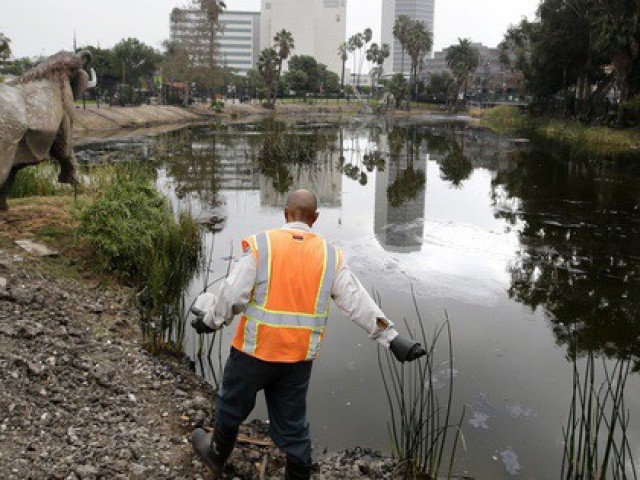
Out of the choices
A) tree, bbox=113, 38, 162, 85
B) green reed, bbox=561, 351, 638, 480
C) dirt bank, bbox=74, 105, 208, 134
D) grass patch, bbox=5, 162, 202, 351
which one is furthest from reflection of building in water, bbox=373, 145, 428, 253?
tree, bbox=113, 38, 162, 85

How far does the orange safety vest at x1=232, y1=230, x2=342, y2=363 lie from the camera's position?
326 cm

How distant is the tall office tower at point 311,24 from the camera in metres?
136

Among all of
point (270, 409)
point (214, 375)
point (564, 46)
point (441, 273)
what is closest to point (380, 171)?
point (441, 273)

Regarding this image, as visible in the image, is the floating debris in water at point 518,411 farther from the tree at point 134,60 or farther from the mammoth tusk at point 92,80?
the tree at point 134,60

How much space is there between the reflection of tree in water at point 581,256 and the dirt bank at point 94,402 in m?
2.62

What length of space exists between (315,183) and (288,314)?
1399 centimetres

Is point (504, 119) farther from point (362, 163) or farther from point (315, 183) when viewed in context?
point (315, 183)

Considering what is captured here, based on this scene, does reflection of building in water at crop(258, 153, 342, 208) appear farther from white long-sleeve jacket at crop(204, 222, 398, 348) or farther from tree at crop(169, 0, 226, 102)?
tree at crop(169, 0, 226, 102)

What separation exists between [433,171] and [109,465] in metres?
17.7

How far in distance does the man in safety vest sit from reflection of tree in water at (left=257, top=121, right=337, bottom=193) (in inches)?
491

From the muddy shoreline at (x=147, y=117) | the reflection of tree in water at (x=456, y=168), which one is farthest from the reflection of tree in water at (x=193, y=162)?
the reflection of tree in water at (x=456, y=168)

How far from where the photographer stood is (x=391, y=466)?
4113mm

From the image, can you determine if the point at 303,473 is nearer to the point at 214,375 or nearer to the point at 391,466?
the point at 391,466

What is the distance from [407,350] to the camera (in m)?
3.28
